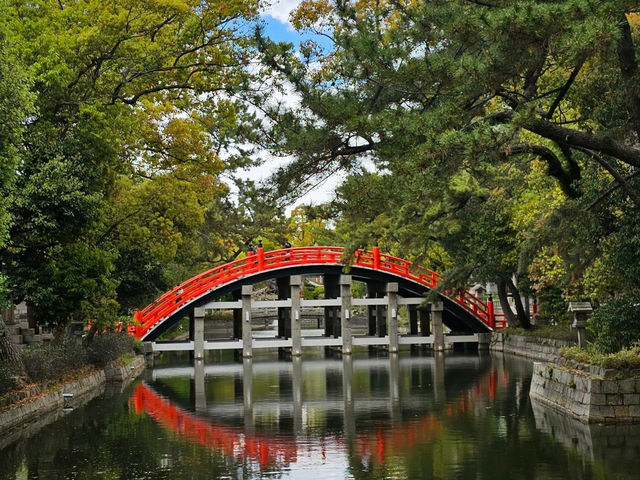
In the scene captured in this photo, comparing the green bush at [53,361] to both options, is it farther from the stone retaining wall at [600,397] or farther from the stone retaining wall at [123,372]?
the stone retaining wall at [600,397]

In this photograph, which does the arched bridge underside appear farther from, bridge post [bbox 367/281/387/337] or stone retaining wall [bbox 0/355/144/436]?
stone retaining wall [bbox 0/355/144/436]

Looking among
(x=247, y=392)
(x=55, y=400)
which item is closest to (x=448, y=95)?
(x=55, y=400)

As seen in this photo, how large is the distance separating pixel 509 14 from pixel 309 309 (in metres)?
51.1

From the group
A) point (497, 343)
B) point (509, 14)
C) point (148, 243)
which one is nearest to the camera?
point (509, 14)

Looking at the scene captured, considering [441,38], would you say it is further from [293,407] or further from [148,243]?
[148,243]

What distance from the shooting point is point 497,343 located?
36188 mm

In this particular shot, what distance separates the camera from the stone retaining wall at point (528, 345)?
93.0 ft

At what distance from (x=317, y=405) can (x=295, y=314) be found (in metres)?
15.6

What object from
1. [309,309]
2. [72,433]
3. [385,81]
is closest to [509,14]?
[385,81]

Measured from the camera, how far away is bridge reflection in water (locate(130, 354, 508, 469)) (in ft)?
44.8

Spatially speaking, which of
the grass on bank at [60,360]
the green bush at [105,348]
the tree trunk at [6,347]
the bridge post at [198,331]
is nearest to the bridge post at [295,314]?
the bridge post at [198,331]

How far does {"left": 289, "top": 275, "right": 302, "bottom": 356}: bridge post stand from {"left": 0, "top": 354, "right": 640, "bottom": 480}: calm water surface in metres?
10.1

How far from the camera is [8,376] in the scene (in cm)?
1619

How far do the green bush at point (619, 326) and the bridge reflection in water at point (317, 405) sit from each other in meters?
3.18
